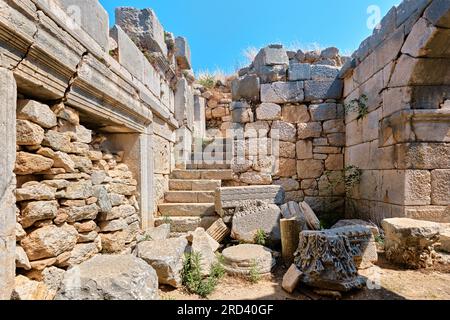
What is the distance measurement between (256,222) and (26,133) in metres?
2.94

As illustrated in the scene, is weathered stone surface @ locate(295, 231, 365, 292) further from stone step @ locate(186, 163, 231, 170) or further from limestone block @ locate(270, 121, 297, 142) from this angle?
stone step @ locate(186, 163, 231, 170)

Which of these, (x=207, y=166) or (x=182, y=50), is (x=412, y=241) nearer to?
(x=207, y=166)

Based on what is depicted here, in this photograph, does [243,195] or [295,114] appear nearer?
[243,195]

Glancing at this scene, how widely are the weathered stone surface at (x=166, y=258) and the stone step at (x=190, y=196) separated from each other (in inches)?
63.5

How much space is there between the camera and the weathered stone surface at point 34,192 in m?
1.74

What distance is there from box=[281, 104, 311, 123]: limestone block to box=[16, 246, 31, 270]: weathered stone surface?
4462 millimetres

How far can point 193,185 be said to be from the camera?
4750 millimetres

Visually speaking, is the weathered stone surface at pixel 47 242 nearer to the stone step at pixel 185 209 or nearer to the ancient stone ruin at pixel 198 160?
the ancient stone ruin at pixel 198 160

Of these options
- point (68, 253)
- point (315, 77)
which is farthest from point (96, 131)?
point (315, 77)

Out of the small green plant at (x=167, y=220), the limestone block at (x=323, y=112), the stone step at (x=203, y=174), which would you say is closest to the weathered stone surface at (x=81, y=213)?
the small green plant at (x=167, y=220)

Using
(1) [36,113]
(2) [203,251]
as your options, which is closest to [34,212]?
(1) [36,113]

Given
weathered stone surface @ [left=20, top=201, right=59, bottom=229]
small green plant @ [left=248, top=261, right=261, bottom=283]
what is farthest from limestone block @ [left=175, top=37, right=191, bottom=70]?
small green plant @ [left=248, top=261, right=261, bottom=283]
